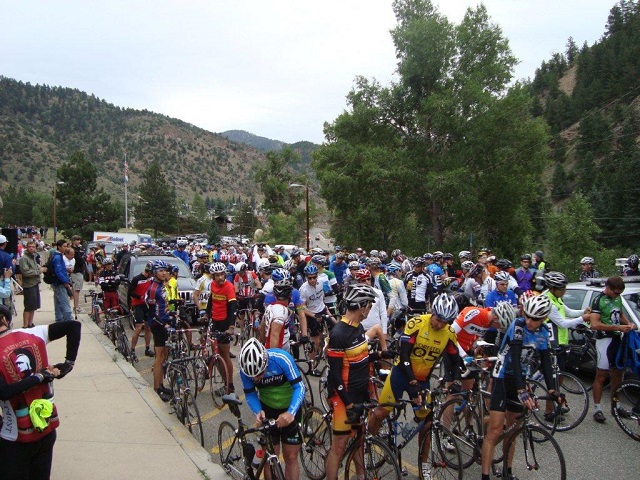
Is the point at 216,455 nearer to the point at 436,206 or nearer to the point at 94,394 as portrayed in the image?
the point at 94,394

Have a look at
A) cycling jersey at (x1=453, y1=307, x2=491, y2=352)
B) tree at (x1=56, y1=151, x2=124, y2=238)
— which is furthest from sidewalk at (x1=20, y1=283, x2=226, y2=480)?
tree at (x1=56, y1=151, x2=124, y2=238)

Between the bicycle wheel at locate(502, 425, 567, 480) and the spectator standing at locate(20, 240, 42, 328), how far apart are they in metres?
10.4

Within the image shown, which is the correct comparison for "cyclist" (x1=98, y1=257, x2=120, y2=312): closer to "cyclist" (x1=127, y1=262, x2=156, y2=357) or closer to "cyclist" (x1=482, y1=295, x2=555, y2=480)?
"cyclist" (x1=127, y1=262, x2=156, y2=357)

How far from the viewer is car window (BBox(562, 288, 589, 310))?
9.33 m

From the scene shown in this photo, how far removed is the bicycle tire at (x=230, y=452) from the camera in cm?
523

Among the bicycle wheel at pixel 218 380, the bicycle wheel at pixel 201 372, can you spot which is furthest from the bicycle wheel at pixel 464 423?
the bicycle wheel at pixel 201 372

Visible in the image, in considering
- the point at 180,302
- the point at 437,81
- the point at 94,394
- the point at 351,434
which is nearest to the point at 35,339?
the point at 351,434

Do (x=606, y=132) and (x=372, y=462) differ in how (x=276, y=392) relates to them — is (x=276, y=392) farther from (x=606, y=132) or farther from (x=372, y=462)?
(x=606, y=132)

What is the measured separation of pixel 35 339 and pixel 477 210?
97.9ft

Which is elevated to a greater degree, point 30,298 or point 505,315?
point 505,315

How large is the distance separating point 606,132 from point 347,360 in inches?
4028

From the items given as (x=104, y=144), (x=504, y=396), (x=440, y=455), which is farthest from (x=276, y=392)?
(x=104, y=144)

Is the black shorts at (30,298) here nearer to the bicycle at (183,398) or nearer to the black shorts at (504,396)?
the bicycle at (183,398)

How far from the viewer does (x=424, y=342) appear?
5.32 meters
